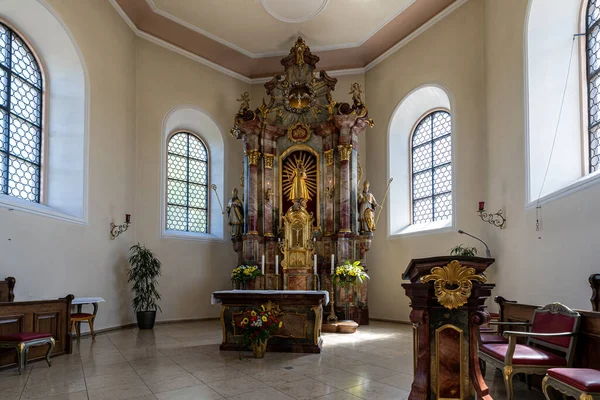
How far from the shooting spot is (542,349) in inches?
189

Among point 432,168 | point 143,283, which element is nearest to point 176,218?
point 143,283

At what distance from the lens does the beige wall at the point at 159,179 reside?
11.8 m

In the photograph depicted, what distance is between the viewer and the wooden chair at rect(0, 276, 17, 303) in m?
7.05

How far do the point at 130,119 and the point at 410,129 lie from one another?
7.36m

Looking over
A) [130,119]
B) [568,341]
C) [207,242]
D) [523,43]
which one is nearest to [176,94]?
[130,119]

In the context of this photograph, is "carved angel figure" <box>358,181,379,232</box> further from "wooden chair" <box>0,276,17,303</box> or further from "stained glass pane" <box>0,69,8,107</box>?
"stained glass pane" <box>0,69,8,107</box>

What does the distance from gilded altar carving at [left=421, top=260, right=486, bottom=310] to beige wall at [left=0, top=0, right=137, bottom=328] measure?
270 inches

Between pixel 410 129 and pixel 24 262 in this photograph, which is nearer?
pixel 24 262

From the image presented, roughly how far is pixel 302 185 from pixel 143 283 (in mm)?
4571

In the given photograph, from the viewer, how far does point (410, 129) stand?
12742 mm

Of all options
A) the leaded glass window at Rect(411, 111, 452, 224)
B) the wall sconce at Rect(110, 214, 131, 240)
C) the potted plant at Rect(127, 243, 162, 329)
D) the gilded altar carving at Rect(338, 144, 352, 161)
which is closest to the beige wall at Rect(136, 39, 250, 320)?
the potted plant at Rect(127, 243, 162, 329)

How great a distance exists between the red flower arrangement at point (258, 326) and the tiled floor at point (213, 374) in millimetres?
321

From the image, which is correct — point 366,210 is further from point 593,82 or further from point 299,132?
point 593,82

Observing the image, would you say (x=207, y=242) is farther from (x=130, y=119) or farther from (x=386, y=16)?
(x=386, y=16)
